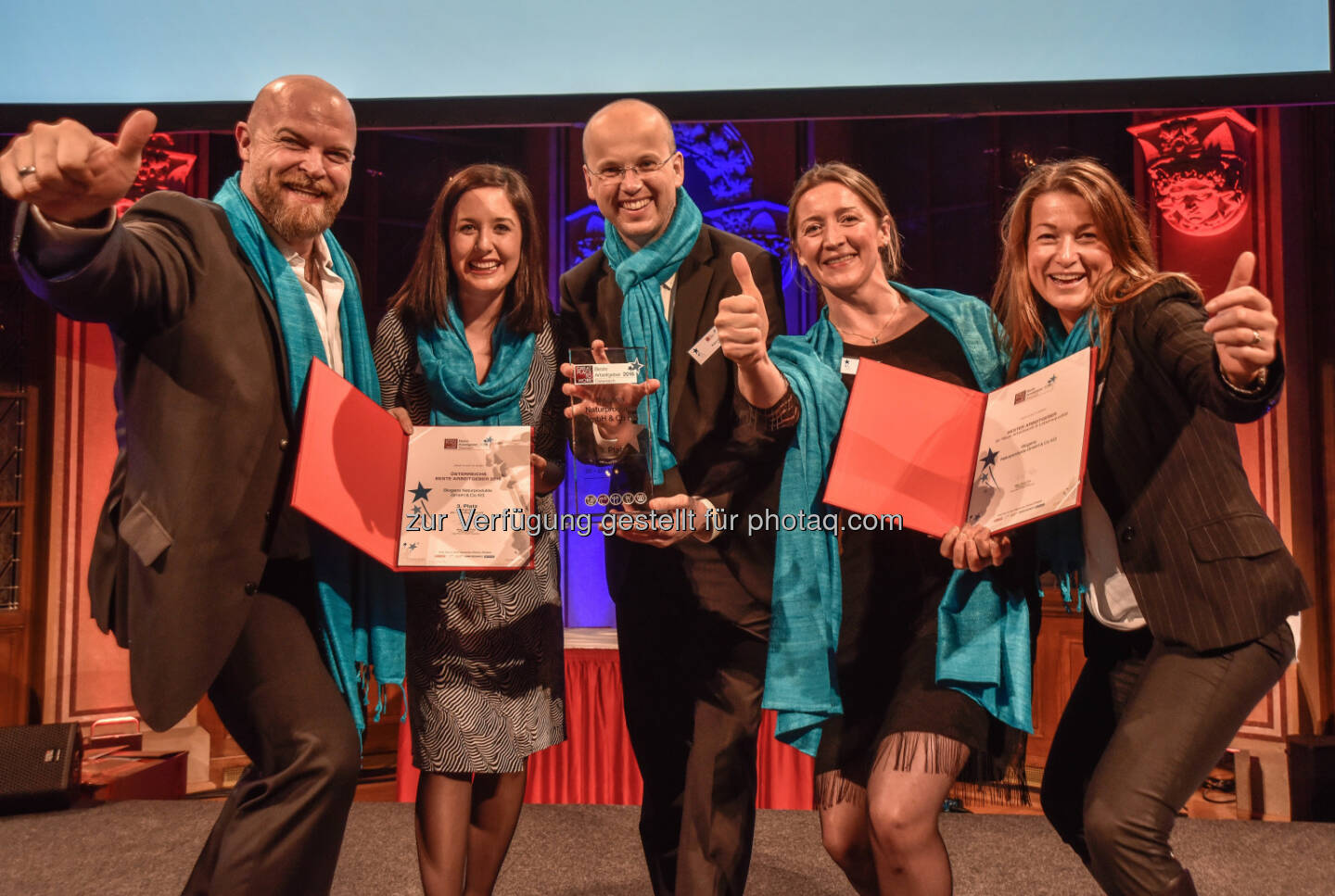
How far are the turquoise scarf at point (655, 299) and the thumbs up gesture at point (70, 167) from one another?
116cm

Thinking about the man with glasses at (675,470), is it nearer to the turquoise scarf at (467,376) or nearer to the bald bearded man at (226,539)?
the turquoise scarf at (467,376)

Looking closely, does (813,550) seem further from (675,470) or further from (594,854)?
(594,854)

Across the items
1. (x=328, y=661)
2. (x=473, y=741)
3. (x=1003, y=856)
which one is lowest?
(x=1003, y=856)

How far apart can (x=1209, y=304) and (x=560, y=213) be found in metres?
3.80

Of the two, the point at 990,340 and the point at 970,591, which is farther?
the point at 990,340

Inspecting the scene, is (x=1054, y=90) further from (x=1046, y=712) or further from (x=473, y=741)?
(x=1046, y=712)

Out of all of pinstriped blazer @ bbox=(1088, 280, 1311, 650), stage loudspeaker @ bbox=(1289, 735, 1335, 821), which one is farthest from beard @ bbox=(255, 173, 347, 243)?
stage loudspeaker @ bbox=(1289, 735, 1335, 821)

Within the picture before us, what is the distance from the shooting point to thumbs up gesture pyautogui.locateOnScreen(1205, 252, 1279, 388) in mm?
1548

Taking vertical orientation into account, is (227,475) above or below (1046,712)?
above

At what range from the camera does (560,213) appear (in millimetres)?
4977

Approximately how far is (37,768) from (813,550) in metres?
3.29

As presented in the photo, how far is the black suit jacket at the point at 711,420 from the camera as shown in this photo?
232cm

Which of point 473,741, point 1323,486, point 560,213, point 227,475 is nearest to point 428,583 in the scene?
point 473,741

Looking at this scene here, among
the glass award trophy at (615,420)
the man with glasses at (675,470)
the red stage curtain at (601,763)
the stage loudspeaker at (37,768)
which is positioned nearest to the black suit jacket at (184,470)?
the glass award trophy at (615,420)
